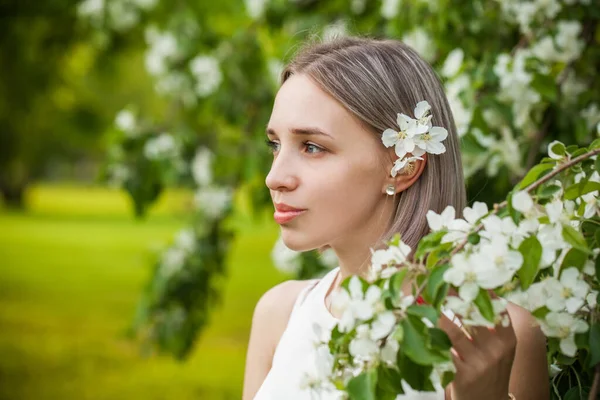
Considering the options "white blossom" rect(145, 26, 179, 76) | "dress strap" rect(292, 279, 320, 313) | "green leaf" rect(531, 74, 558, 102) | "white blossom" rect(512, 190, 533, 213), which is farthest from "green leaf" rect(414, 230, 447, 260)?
"white blossom" rect(145, 26, 179, 76)

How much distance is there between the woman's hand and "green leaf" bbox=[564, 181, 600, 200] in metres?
0.22

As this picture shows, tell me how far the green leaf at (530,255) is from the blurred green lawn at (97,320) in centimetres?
300

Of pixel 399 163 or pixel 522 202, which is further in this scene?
pixel 399 163

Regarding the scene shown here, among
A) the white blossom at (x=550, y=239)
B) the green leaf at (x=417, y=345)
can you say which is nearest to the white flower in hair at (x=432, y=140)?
the white blossom at (x=550, y=239)

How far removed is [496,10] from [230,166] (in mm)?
1705

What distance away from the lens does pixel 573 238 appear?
109 cm

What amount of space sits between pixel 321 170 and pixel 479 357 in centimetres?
44

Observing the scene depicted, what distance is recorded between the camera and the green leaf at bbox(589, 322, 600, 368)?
115 centimetres

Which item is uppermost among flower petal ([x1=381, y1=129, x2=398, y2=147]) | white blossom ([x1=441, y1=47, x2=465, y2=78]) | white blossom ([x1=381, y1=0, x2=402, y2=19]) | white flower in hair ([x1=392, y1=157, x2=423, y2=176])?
white blossom ([x1=381, y1=0, x2=402, y2=19])

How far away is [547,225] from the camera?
1.10 metres

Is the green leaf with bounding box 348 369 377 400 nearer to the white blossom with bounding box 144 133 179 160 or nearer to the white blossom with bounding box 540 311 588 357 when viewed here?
the white blossom with bounding box 540 311 588 357

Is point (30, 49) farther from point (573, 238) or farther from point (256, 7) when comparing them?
point (573, 238)

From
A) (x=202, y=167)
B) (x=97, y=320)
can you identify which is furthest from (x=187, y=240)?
(x=97, y=320)

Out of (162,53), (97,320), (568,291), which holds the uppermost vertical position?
(162,53)
